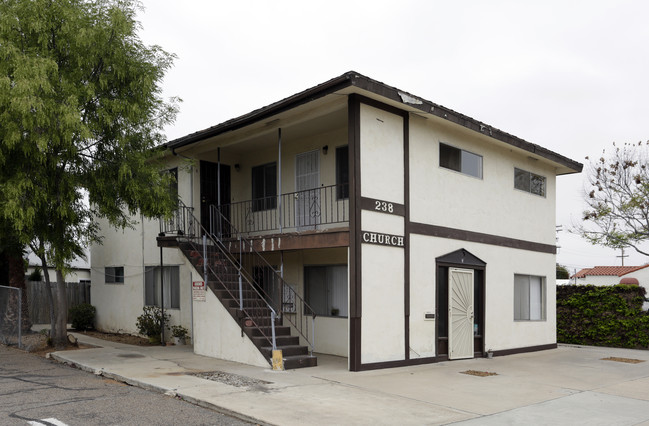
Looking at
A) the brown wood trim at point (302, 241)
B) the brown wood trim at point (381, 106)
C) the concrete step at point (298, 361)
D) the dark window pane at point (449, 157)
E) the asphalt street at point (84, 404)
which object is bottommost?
the concrete step at point (298, 361)

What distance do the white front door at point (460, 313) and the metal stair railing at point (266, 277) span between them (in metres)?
3.29

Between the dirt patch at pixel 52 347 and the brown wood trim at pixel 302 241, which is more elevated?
the brown wood trim at pixel 302 241

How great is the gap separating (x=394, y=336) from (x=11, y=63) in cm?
922

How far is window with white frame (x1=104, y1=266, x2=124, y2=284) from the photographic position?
1933cm

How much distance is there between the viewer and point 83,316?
64.7ft

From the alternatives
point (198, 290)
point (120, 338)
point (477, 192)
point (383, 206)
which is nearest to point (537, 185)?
point (477, 192)

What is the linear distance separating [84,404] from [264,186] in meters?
8.95

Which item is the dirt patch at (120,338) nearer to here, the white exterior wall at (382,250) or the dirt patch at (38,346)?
the dirt patch at (38,346)

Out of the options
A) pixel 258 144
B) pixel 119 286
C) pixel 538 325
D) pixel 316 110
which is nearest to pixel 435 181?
pixel 316 110

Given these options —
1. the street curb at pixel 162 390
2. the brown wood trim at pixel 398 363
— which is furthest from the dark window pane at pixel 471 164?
the street curb at pixel 162 390

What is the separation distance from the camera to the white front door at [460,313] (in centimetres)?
1381

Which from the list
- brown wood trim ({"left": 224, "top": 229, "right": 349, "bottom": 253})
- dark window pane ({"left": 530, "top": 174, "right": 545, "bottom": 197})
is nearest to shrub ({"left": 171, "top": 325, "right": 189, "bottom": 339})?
brown wood trim ({"left": 224, "top": 229, "right": 349, "bottom": 253})

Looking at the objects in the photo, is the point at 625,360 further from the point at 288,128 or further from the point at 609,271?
the point at 609,271

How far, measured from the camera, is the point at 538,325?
17109mm
